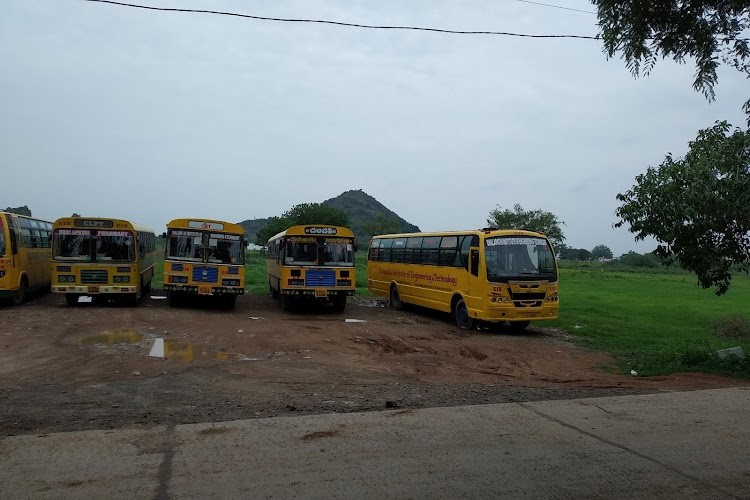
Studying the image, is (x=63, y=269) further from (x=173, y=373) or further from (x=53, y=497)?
(x=53, y=497)

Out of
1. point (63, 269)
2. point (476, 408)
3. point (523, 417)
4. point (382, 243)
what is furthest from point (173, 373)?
point (382, 243)

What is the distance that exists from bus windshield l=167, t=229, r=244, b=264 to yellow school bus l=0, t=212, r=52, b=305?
4.49 m

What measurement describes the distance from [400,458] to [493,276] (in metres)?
11.4

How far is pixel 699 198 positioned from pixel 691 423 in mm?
5140

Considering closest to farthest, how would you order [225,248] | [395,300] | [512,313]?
[512,313] → [225,248] → [395,300]

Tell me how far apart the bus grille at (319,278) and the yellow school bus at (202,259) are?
6.72ft

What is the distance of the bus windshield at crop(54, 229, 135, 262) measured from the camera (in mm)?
18578

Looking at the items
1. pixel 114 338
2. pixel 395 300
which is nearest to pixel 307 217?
pixel 395 300

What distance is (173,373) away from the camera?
10.1m

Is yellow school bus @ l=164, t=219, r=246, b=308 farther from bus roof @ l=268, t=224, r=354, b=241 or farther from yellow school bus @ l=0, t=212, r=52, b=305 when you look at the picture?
yellow school bus @ l=0, t=212, r=52, b=305

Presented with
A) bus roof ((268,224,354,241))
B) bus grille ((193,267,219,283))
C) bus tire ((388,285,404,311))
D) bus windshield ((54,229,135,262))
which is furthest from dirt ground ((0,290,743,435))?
bus tire ((388,285,404,311))

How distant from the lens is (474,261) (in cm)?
1722

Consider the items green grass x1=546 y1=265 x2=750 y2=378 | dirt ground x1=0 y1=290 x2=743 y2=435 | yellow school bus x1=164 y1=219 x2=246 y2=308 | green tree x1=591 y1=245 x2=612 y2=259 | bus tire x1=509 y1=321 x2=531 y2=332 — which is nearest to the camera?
dirt ground x1=0 y1=290 x2=743 y2=435

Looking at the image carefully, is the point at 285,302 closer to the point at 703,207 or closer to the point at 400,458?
the point at 703,207
